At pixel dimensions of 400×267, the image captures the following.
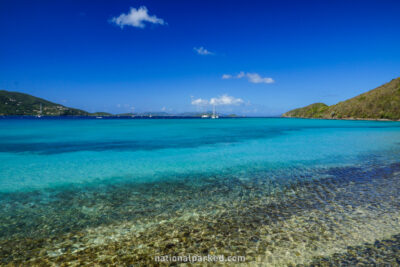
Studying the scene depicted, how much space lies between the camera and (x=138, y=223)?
739cm

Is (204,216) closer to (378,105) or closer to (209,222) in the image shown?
(209,222)

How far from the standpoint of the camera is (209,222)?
24.3 ft

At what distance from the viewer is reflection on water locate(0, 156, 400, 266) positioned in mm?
5688

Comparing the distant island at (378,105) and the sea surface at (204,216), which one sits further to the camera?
the distant island at (378,105)

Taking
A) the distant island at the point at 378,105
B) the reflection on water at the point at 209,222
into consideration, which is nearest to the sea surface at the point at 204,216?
the reflection on water at the point at 209,222

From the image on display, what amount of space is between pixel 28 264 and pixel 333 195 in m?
10.6

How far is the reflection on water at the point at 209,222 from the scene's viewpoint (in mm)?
5688

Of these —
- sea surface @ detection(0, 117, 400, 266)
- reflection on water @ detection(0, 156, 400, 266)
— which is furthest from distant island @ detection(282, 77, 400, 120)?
reflection on water @ detection(0, 156, 400, 266)

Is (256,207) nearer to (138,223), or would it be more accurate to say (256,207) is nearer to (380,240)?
(380,240)

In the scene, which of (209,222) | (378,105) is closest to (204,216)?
(209,222)

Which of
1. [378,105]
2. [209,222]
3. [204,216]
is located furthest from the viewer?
[378,105]

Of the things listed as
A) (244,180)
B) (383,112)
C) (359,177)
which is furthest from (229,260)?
(383,112)

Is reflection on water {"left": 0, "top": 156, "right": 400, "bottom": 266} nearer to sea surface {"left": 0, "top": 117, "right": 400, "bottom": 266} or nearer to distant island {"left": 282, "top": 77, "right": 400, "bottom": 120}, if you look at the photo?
sea surface {"left": 0, "top": 117, "right": 400, "bottom": 266}

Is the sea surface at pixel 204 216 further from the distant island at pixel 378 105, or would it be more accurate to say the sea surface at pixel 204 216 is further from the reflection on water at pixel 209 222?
the distant island at pixel 378 105
